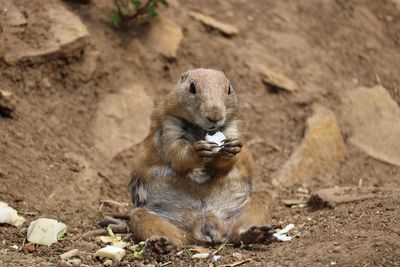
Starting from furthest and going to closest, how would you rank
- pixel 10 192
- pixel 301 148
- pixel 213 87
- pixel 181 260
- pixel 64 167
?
pixel 301 148 < pixel 64 167 < pixel 10 192 < pixel 213 87 < pixel 181 260

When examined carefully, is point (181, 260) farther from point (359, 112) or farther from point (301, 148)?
point (359, 112)

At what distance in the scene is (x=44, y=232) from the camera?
708 cm

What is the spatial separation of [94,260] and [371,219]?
2546 millimetres

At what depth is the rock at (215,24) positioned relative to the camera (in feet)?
→ 37.7

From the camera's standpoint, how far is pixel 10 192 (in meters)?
8.09

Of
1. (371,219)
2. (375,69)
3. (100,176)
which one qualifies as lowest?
(100,176)

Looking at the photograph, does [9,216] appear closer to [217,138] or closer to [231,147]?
[217,138]

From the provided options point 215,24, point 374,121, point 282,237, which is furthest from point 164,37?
point 282,237

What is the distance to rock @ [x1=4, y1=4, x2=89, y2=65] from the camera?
9.49m

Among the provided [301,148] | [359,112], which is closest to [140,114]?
[301,148]

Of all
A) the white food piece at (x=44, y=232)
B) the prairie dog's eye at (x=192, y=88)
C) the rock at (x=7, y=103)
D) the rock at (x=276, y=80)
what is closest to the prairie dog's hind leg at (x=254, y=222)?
the prairie dog's eye at (x=192, y=88)

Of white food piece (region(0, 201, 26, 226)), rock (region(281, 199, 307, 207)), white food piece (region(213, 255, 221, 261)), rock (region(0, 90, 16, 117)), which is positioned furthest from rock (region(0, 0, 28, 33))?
white food piece (region(213, 255, 221, 261))

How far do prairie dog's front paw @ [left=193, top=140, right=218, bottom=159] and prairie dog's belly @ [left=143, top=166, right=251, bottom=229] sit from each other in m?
0.46

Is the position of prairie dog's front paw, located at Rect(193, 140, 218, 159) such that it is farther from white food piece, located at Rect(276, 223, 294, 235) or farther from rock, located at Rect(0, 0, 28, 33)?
rock, located at Rect(0, 0, 28, 33)
